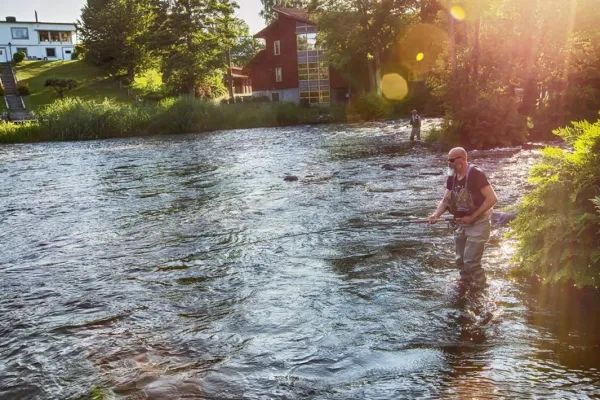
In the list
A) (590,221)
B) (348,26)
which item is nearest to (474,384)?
(590,221)

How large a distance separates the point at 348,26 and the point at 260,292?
52.8 m

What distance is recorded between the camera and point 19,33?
92.9 meters

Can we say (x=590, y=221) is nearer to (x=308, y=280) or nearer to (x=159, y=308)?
(x=308, y=280)

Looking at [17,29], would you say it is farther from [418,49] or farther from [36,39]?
[418,49]

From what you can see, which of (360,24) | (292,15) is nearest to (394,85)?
(360,24)

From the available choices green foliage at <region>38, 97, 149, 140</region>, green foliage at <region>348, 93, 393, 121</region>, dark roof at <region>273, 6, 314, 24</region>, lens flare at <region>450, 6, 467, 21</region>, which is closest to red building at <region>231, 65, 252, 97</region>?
dark roof at <region>273, 6, 314, 24</region>

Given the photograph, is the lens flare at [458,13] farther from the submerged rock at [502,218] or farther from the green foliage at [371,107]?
the submerged rock at [502,218]

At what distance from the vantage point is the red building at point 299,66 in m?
69.5

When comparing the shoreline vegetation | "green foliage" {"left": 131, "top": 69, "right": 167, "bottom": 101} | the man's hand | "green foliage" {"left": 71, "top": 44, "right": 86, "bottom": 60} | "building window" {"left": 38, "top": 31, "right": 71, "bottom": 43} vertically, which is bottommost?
the man's hand

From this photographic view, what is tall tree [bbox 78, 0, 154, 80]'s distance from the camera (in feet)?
227

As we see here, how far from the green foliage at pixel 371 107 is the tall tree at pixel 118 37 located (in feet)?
92.6

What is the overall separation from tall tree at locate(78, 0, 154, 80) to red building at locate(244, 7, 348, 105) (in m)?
15.3

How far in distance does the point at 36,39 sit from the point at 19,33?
2619mm

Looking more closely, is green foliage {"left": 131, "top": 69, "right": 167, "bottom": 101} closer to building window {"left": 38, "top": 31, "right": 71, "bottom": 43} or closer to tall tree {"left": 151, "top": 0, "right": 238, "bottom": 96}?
tall tree {"left": 151, "top": 0, "right": 238, "bottom": 96}
